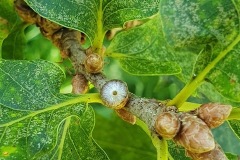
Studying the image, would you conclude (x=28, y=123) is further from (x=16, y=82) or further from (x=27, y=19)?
(x=27, y=19)

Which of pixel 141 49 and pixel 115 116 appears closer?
pixel 141 49

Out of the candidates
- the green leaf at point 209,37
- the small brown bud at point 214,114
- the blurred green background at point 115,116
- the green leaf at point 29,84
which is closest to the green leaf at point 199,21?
the green leaf at point 209,37

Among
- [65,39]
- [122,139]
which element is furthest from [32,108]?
[122,139]

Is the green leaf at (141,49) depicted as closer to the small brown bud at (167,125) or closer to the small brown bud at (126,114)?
the small brown bud at (126,114)

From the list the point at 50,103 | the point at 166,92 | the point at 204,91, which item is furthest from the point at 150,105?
the point at 166,92

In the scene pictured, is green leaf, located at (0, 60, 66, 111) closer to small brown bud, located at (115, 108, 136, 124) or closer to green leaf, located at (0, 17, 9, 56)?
small brown bud, located at (115, 108, 136, 124)

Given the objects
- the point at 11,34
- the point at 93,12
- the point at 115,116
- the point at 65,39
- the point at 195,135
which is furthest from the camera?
the point at 115,116

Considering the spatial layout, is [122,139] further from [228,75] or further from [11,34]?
[228,75]

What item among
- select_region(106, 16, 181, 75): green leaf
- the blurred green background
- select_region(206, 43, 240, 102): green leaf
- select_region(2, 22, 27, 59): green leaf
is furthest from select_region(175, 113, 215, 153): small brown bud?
select_region(2, 22, 27, 59): green leaf
